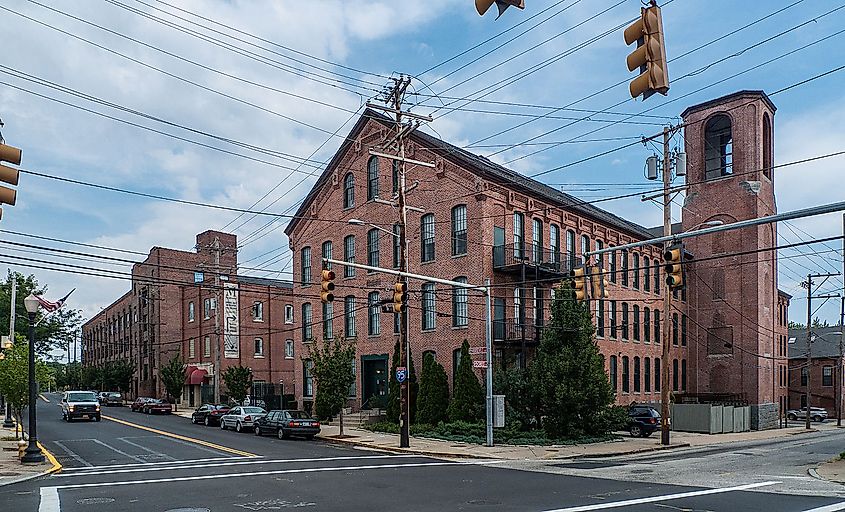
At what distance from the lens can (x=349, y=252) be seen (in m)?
47.4

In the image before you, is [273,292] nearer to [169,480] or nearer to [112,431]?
[112,431]

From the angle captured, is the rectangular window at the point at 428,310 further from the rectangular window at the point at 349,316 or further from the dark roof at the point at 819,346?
the dark roof at the point at 819,346

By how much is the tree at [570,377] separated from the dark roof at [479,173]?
17.2 ft

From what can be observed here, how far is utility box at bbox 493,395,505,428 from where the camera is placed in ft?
100

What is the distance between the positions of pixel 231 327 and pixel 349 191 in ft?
72.9

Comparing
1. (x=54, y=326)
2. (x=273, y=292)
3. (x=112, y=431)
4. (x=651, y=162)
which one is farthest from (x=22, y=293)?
(x=651, y=162)

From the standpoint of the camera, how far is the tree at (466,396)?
3628 centimetres

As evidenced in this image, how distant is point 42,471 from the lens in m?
22.2

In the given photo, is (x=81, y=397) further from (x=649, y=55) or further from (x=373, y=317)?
(x=649, y=55)

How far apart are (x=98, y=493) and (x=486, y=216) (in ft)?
80.5

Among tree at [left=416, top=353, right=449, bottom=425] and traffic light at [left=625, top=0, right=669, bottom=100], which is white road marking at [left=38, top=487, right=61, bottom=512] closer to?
traffic light at [left=625, top=0, right=669, bottom=100]

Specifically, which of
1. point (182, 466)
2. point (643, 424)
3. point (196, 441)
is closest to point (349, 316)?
point (196, 441)

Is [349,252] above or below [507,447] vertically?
above

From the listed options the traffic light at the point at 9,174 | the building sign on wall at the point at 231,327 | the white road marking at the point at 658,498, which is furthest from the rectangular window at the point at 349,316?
the traffic light at the point at 9,174
